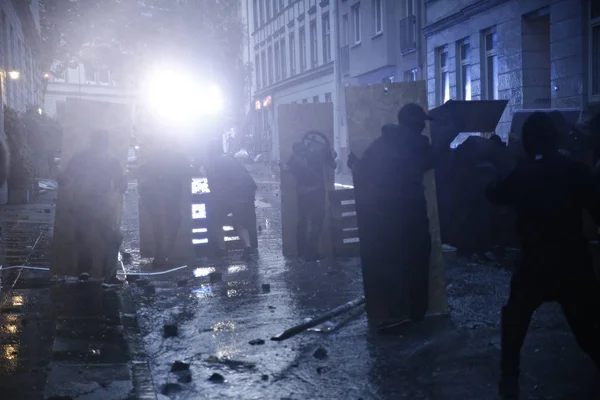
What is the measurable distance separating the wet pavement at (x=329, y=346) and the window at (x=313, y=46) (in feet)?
114

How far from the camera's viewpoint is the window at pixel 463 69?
24.1 m

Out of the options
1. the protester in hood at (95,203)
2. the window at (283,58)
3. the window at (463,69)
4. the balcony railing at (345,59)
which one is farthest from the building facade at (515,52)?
the window at (283,58)

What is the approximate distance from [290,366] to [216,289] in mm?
3700

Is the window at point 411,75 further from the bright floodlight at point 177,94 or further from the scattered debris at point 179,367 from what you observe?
the scattered debris at point 179,367

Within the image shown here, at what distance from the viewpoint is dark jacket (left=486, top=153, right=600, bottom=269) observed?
491 centimetres

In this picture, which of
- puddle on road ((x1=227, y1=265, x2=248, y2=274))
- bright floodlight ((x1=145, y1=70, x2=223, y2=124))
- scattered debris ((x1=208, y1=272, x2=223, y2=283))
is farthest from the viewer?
Answer: bright floodlight ((x1=145, y1=70, x2=223, y2=124))

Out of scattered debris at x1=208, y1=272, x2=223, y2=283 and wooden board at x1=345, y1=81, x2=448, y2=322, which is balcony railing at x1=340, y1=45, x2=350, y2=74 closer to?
scattered debris at x1=208, y1=272, x2=223, y2=283

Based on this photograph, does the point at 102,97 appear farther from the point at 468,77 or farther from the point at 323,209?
the point at 323,209

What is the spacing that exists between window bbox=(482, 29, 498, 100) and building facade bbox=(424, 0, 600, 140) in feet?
0.08

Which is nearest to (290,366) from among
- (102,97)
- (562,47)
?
(562,47)

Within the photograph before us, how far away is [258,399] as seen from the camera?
5465 mm

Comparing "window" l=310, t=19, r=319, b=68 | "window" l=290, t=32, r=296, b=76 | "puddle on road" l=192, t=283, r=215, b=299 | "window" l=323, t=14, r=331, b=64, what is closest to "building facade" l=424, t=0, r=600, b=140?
"puddle on road" l=192, t=283, r=215, b=299

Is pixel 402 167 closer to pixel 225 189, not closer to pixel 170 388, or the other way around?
pixel 170 388

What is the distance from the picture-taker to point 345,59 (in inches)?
1507
